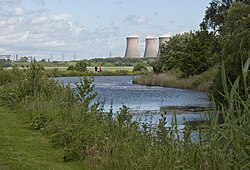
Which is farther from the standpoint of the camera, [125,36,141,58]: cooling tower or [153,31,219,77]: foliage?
[125,36,141,58]: cooling tower

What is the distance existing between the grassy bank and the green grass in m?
28.0

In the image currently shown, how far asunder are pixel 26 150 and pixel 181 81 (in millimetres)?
39565

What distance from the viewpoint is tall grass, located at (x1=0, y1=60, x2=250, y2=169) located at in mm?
4895

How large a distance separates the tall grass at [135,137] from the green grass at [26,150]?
0.26m

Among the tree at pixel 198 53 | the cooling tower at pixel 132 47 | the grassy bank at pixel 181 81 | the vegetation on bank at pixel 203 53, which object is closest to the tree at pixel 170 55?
the vegetation on bank at pixel 203 53

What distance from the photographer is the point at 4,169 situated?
814 cm

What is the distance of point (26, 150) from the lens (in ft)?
33.5

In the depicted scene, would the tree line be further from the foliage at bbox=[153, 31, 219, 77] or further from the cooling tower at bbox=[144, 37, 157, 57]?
the cooling tower at bbox=[144, 37, 157, 57]

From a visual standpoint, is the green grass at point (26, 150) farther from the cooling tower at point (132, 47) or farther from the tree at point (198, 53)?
the cooling tower at point (132, 47)

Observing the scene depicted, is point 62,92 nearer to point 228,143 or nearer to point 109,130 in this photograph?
point 109,130

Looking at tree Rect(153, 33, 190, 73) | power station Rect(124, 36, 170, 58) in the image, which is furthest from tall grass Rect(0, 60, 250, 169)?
power station Rect(124, 36, 170, 58)

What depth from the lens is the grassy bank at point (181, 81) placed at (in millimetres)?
42531

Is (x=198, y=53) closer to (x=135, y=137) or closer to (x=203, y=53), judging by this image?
(x=203, y=53)

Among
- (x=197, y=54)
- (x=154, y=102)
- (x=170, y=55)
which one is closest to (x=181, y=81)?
(x=197, y=54)
